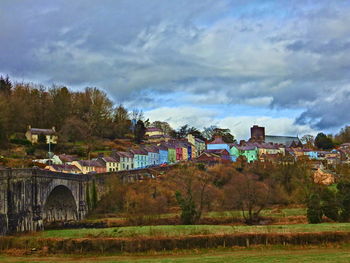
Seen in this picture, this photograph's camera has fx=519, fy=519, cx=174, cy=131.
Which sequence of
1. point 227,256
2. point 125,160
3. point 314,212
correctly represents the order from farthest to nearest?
point 125,160 → point 314,212 → point 227,256

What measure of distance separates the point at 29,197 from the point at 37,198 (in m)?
1.46

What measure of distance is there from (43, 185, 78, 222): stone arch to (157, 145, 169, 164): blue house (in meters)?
60.7

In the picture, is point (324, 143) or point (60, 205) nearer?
point (60, 205)

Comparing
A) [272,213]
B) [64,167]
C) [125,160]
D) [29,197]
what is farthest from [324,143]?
[29,197]

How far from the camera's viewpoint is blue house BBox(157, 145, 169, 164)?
135625 millimetres

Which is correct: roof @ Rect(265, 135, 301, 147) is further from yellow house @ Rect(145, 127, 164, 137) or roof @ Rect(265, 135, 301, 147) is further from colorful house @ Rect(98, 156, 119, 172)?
colorful house @ Rect(98, 156, 119, 172)

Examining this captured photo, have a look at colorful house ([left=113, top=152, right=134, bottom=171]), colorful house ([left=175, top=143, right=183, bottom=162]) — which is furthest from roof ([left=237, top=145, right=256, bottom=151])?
colorful house ([left=113, top=152, right=134, bottom=171])

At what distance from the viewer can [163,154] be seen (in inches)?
5394

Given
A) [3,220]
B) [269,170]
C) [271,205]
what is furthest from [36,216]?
[269,170]

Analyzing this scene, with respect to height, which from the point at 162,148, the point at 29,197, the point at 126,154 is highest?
the point at 162,148

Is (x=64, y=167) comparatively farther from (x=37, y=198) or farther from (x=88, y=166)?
(x=37, y=198)

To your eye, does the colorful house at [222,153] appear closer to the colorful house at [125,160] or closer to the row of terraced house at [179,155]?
the row of terraced house at [179,155]

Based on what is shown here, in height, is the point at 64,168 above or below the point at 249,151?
below

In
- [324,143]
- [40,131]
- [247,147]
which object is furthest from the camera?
[324,143]
